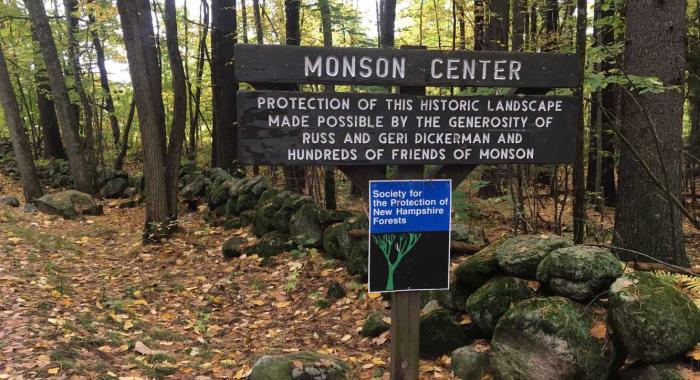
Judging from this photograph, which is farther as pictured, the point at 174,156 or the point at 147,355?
the point at 174,156

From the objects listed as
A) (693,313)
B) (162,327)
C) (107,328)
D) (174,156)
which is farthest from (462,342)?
(174,156)

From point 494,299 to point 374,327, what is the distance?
58.5 inches

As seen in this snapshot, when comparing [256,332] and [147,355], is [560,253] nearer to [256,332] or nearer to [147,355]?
[256,332]

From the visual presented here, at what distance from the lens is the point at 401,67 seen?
340cm

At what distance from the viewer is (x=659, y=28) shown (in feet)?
16.6

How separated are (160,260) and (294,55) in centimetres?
668

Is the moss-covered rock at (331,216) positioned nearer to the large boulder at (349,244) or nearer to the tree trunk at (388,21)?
the large boulder at (349,244)

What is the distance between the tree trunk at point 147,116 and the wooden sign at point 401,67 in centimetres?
719

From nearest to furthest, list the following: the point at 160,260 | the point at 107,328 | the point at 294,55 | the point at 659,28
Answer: the point at 294,55 < the point at 659,28 < the point at 107,328 < the point at 160,260

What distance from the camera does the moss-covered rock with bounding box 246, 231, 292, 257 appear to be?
820cm

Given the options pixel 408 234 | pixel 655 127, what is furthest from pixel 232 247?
pixel 655 127

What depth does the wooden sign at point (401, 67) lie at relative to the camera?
3289mm

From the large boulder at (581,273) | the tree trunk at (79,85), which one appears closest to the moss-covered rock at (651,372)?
the large boulder at (581,273)

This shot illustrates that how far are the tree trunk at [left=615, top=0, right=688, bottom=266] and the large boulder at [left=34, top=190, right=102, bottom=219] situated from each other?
1226 cm
